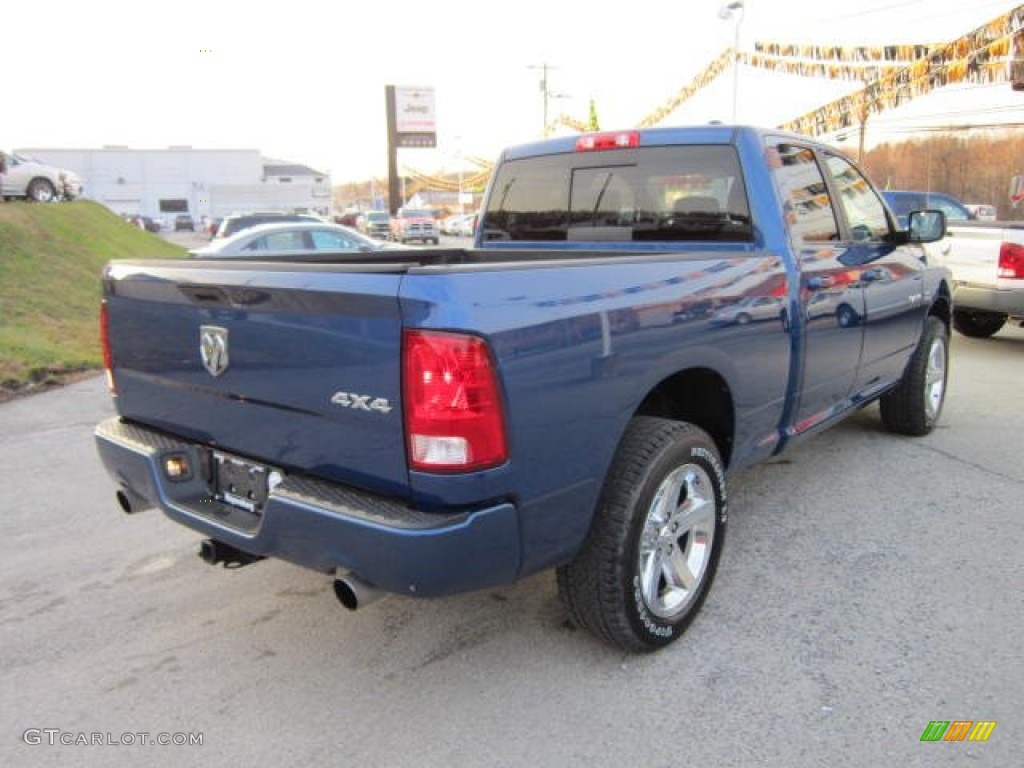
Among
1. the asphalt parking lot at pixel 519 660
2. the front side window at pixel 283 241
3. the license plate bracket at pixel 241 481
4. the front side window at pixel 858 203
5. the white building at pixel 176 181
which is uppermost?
the white building at pixel 176 181

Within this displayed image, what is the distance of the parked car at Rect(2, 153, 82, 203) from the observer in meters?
21.7

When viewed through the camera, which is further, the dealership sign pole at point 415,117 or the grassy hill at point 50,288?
the dealership sign pole at point 415,117

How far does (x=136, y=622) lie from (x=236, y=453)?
1035 mm

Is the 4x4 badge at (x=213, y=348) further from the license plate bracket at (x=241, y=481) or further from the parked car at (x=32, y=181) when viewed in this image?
the parked car at (x=32, y=181)

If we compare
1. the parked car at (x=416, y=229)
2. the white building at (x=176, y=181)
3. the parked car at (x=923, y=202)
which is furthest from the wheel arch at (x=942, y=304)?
the white building at (x=176, y=181)

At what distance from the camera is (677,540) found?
10.1 ft

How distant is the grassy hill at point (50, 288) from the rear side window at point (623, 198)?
562cm

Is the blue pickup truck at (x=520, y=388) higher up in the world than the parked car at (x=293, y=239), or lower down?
lower down

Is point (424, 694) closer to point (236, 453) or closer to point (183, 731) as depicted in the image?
point (183, 731)

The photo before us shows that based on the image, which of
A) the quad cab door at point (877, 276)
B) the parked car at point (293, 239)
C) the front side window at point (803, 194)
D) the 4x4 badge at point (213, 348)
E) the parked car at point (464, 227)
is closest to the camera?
the 4x4 badge at point (213, 348)

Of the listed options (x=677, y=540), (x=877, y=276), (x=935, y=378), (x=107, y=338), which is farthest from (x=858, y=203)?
(x=107, y=338)

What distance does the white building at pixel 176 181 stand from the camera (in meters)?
92.5

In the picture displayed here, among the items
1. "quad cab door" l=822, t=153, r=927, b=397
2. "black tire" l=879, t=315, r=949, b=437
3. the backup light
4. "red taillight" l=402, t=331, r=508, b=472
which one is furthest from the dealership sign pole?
"red taillight" l=402, t=331, r=508, b=472

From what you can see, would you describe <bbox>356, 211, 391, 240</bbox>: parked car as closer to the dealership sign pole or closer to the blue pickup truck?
the dealership sign pole
